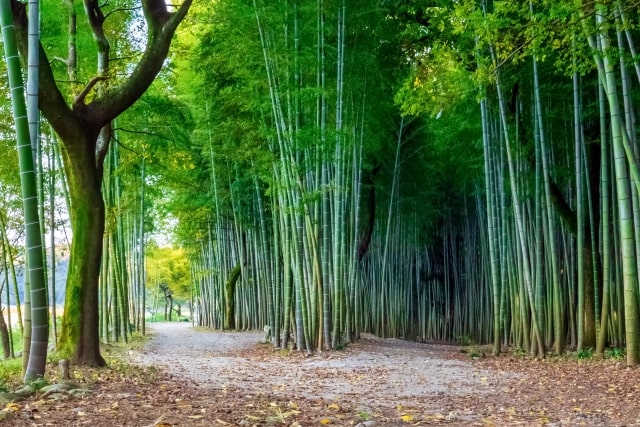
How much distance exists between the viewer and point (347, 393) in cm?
458

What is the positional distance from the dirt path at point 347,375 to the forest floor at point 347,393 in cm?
1

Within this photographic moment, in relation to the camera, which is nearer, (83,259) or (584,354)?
(83,259)

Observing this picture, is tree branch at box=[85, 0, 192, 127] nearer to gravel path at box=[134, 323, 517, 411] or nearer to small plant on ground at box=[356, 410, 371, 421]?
gravel path at box=[134, 323, 517, 411]

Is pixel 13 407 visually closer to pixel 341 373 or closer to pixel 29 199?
pixel 29 199

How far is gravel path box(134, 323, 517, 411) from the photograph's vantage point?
459 cm

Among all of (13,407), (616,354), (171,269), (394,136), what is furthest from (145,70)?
(171,269)

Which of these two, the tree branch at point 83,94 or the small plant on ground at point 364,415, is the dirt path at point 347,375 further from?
the tree branch at point 83,94

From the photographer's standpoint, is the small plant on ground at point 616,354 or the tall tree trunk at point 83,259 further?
the small plant on ground at point 616,354

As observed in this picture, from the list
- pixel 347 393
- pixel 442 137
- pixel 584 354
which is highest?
pixel 442 137

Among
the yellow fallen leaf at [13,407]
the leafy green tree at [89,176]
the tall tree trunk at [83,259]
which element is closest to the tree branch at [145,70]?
the leafy green tree at [89,176]

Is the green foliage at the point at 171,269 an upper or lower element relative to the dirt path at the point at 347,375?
upper

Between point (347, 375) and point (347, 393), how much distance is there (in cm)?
121

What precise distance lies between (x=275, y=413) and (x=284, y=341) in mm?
4750

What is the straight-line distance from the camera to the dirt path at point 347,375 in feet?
14.4
